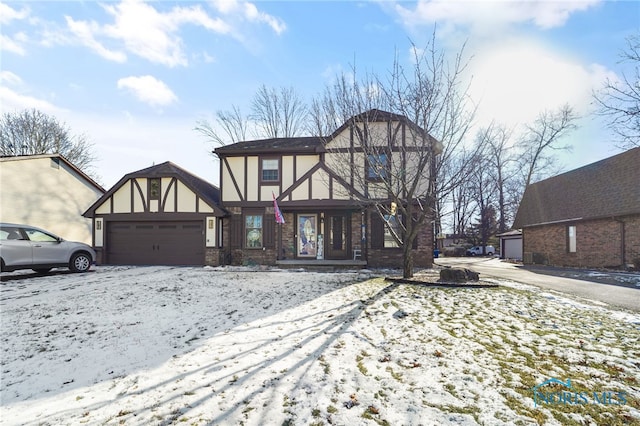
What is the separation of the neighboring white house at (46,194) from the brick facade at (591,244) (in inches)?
1087

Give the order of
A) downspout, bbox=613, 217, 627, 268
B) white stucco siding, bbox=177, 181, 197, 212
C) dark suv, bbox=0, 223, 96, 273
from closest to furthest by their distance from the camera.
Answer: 1. dark suv, bbox=0, 223, 96, 273
2. downspout, bbox=613, 217, 627, 268
3. white stucco siding, bbox=177, 181, 197, 212

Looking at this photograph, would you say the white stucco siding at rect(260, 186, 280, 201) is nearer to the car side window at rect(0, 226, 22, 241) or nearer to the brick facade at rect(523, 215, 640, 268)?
the car side window at rect(0, 226, 22, 241)

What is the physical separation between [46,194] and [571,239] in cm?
3038

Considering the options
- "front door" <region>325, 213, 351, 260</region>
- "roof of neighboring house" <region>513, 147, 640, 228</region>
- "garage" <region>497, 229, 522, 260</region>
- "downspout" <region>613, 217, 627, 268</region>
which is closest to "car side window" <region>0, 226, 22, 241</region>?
"front door" <region>325, 213, 351, 260</region>

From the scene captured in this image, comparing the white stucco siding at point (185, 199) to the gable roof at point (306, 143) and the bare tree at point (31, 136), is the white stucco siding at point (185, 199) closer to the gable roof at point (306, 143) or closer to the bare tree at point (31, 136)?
the gable roof at point (306, 143)

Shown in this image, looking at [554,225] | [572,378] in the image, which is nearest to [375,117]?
[572,378]

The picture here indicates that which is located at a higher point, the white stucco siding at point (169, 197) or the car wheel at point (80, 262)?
the white stucco siding at point (169, 197)

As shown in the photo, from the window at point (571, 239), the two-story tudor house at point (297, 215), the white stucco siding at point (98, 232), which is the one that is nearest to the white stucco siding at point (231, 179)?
the two-story tudor house at point (297, 215)

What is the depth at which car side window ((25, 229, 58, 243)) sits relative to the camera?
9.66 meters

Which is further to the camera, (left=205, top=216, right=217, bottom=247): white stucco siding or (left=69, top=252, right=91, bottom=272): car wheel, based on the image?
(left=205, top=216, right=217, bottom=247): white stucco siding

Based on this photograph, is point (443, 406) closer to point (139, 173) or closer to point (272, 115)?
point (139, 173)

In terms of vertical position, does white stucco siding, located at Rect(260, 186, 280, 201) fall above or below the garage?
above

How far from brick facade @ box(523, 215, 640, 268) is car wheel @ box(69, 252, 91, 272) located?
74.3ft

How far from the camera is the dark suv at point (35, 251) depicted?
912cm
